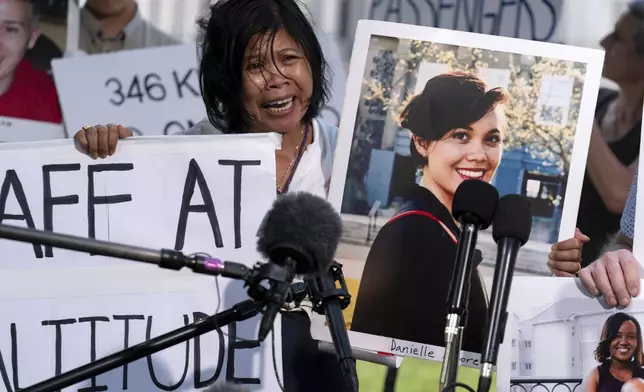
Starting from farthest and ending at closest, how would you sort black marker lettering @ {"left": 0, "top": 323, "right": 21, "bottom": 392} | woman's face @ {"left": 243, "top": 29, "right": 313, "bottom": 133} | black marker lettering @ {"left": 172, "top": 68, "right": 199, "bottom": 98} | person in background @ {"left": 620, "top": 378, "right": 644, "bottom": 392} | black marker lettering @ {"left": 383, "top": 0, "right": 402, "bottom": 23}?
black marker lettering @ {"left": 172, "top": 68, "right": 199, "bottom": 98} < black marker lettering @ {"left": 383, "top": 0, "right": 402, "bottom": 23} < woman's face @ {"left": 243, "top": 29, "right": 313, "bottom": 133} < black marker lettering @ {"left": 0, "top": 323, "right": 21, "bottom": 392} < person in background @ {"left": 620, "top": 378, "right": 644, "bottom": 392}

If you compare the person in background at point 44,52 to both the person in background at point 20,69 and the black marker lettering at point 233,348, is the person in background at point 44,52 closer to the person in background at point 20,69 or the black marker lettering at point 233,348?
the person in background at point 20,69

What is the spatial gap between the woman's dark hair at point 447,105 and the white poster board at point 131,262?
32 cm

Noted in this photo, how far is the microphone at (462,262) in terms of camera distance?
1.30 m

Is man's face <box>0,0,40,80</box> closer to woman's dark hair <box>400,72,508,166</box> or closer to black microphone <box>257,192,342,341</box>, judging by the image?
woman's dark hair <box>400,72,508,166</box>

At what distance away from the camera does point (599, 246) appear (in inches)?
95.0

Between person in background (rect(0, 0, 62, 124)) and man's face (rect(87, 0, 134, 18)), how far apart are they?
0.18 metres

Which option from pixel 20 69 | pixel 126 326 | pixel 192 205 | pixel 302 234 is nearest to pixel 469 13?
pixel 192 205

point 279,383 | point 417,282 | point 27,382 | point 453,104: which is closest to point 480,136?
point 453,104

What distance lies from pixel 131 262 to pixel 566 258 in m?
0.86

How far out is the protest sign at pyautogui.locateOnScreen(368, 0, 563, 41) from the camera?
2.88 meters

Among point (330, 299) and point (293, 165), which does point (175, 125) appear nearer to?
point (293, 165)

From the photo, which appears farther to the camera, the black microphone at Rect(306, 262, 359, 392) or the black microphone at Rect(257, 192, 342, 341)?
the black microphone at Rect(306, 262, 359, 392)

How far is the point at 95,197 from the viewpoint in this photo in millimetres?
1947

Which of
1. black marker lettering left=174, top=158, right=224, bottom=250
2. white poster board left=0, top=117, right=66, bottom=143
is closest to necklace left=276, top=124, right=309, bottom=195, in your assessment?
black marker lettering left=174, top=158, right=224, bottom=250
